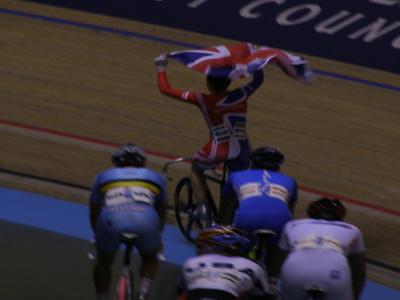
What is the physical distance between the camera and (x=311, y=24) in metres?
15.1

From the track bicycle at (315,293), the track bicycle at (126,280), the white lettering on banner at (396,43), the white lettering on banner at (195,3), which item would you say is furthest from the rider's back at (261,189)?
the white lettering on banner at (195,3)

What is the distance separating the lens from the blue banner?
14.9 metres

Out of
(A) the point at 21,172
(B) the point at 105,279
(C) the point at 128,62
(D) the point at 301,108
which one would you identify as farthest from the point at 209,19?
(B) the point at 105,279

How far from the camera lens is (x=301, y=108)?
14.0 meters

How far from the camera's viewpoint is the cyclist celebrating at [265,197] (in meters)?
7.82

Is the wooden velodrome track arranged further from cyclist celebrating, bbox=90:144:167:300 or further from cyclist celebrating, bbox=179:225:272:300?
cyclist celebrating, bbox=179:225:272:300

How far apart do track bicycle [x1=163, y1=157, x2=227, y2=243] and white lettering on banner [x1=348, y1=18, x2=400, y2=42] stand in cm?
502

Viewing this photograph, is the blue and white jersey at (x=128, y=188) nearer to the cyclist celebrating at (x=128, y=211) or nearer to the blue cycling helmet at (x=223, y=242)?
the cyclist celebrating at (x=128, y=211)

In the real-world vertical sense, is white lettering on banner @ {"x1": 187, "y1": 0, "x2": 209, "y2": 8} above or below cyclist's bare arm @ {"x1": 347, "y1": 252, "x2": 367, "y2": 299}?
above

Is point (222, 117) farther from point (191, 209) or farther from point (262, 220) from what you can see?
point (262, 220)

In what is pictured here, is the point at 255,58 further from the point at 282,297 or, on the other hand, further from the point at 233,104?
the point at 282,297

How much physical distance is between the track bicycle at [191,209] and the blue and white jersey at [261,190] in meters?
1.79

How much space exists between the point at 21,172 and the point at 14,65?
11.4 feet

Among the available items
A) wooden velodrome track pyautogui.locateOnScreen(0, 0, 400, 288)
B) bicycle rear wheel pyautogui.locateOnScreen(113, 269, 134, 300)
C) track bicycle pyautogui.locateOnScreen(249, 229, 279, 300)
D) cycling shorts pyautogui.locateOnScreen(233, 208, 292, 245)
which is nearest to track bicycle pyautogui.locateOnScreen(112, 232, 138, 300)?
bicycle rear wheel pyautogui.locateOnScreen(113, 269, 134, 300)
